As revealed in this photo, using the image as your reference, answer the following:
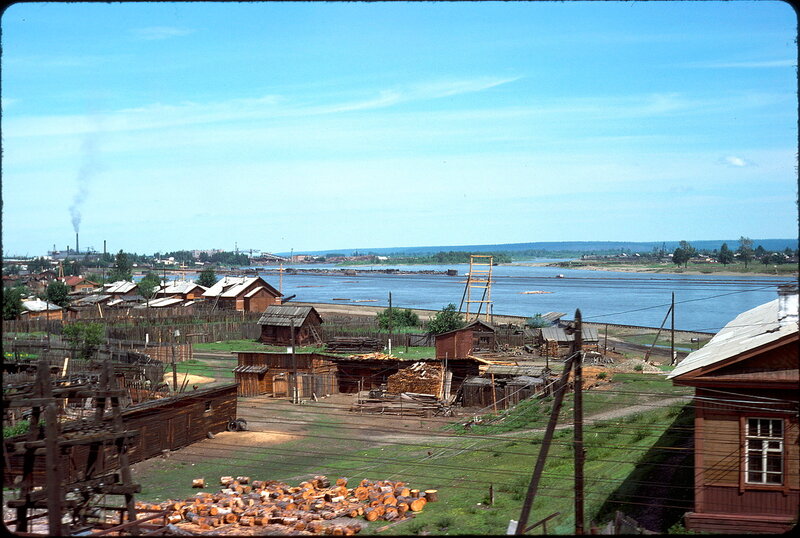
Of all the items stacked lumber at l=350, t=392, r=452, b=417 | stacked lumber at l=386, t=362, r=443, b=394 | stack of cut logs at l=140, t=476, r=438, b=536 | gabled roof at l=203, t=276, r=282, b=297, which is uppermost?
gabled roof at l=203, t=276, r=282, b=297

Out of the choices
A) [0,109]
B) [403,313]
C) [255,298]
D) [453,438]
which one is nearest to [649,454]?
[453,438]

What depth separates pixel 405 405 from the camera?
3123 cm

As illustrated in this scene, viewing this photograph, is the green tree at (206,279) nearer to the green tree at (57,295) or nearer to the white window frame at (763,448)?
the green tree at (57,295)

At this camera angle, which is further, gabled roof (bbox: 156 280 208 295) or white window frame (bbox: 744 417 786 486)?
gabled roof (bbox: 156 280 208 295)

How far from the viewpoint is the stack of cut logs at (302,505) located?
53.2ft

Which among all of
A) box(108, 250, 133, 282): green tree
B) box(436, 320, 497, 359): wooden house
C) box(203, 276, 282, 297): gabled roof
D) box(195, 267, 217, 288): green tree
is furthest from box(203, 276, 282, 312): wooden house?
box(108, 250, 133, 282): green tree

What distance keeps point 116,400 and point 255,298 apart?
194 feet

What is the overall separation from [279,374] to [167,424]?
35.9 ft

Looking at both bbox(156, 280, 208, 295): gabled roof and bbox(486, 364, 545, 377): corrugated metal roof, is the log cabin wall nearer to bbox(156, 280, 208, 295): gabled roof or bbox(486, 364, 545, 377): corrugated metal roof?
bbox(486, 364, 545, 377): corrugated metal roof

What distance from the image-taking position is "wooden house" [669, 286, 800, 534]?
39.7 ft

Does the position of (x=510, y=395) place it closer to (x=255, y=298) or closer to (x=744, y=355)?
(x=744, y=355)

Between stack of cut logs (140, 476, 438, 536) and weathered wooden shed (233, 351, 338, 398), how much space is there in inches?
591

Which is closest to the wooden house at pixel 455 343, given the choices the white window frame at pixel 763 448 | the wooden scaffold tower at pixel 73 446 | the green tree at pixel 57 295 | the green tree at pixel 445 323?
the green tree at pixel 445 323

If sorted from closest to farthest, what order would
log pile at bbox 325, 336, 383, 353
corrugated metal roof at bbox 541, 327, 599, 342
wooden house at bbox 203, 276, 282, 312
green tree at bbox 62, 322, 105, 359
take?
green tree at bbox 62, 322, 105, 359 → corrugated metal roof at bbox 541, 327, 599, 342 → log pile at bbox 325, 336, 383, 353 → wooden house at bbox 203, 276, 282, 312
